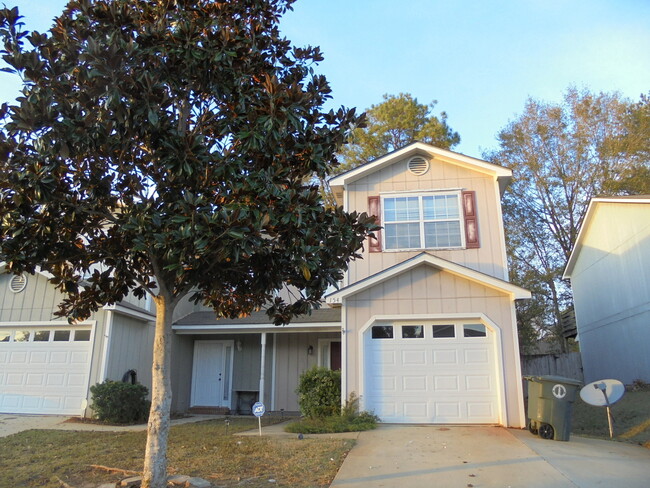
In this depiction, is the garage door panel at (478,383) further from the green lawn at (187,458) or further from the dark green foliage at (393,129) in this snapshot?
the dark green foliage at (393,129)

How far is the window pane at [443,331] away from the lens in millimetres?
11102

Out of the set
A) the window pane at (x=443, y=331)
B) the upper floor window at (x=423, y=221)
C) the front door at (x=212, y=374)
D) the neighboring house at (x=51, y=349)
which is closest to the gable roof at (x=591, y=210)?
the upper floor window at (x=423, y=221)

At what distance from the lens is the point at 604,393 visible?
29.0 feet

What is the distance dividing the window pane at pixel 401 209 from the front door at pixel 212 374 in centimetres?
674

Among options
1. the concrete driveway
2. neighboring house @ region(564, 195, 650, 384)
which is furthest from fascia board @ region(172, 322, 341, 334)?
neighboring house @ region(564, 195, 650, 384)

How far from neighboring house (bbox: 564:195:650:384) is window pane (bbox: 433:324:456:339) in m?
6.23

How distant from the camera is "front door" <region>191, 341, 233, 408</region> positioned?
1537 cm

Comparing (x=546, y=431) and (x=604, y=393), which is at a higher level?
(x=604, y=393)

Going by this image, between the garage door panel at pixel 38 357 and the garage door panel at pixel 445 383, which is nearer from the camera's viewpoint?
the garage door panel at pixel 445 383

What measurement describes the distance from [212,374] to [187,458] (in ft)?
27.2

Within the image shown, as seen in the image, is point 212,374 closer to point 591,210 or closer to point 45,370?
point 45,370

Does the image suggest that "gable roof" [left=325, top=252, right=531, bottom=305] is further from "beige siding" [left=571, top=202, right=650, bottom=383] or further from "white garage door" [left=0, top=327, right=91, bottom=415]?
"white garage door" [left=0, top=327, right=91, bottom=415]

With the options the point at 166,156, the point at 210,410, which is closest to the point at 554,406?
the point at 166,156

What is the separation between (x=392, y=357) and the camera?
11.1 m
